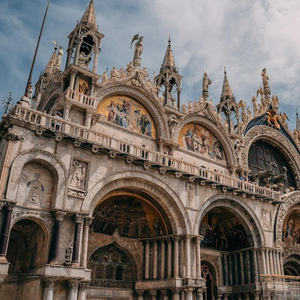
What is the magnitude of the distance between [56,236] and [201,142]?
12.7 m

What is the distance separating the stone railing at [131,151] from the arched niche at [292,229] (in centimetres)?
472

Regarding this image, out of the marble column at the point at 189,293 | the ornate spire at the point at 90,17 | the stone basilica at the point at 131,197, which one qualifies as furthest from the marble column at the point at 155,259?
the ornate spire at the point at 90,17

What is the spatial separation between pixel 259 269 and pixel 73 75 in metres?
14.7

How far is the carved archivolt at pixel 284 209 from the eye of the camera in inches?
878

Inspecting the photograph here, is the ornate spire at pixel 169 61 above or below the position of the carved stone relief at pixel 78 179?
above

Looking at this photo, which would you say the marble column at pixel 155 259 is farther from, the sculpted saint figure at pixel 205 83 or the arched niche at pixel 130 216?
the sculpted saint figure at pixel 205 83

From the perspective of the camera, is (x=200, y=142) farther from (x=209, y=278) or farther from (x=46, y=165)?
(x=46, y=165)

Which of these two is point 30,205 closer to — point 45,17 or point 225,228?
point 45,17

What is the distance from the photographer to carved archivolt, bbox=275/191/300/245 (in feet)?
73.2

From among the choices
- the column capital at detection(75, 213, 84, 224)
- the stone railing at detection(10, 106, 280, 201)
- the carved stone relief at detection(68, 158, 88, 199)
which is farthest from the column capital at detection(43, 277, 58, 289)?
the stone railing at detection(10, 106, 280, 201)

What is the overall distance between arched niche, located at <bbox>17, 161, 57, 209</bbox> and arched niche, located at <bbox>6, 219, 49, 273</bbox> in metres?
1.29

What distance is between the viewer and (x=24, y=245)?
16.0 metres

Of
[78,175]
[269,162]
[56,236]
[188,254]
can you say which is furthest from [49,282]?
[269,162]

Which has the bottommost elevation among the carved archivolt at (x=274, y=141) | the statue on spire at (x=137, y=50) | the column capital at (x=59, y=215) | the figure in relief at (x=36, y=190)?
the column capital at (x=59, y=215)
